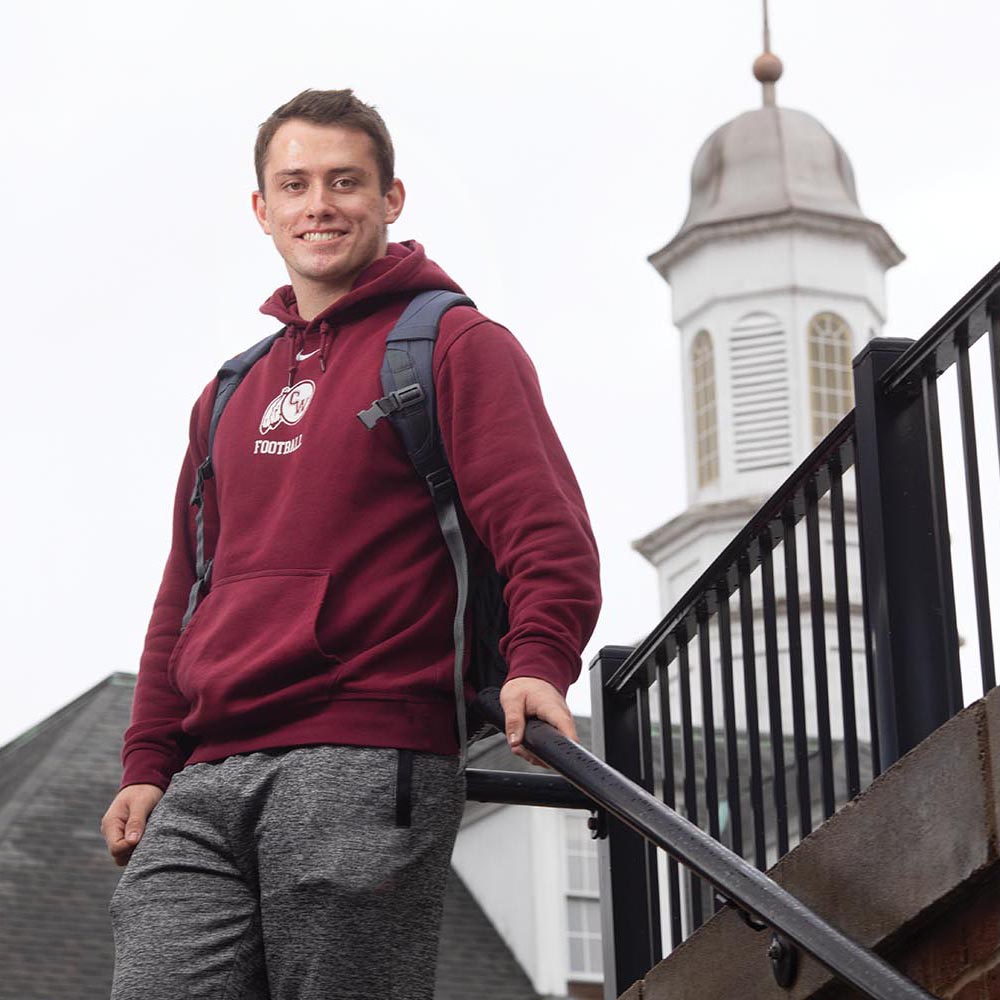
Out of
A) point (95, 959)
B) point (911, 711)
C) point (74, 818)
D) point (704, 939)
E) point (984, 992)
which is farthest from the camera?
point (74, 818)

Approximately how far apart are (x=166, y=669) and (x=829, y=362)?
37746 mm

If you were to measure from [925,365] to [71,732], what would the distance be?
900 inches

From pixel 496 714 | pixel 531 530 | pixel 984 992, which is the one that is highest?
pixel 531 530

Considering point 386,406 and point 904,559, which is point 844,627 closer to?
point 904,559

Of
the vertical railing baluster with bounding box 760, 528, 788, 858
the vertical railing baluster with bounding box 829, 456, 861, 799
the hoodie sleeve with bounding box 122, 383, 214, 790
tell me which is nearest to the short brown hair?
the hoodie sleeve with bounding box 122, 383, 214, 790

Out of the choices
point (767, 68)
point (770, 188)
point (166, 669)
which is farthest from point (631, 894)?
point (767, 68)

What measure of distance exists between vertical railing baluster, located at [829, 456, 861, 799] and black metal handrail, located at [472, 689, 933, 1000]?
168 cm

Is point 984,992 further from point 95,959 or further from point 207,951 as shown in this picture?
point 95,959

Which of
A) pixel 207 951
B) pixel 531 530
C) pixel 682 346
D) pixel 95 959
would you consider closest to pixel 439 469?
pixel 531 530

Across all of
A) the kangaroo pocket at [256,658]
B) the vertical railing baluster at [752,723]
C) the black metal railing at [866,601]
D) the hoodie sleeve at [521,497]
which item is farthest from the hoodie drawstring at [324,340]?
the vertical railing baluster at [752,723]

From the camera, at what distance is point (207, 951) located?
4012 millimetres

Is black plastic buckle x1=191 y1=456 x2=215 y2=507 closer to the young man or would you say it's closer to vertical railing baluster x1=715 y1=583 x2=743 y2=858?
the young man

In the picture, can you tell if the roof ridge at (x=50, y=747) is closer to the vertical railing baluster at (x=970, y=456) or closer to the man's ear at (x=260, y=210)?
the vertical railing baluster at (x=970, y=456)

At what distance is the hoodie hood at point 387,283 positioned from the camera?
14.6ft
